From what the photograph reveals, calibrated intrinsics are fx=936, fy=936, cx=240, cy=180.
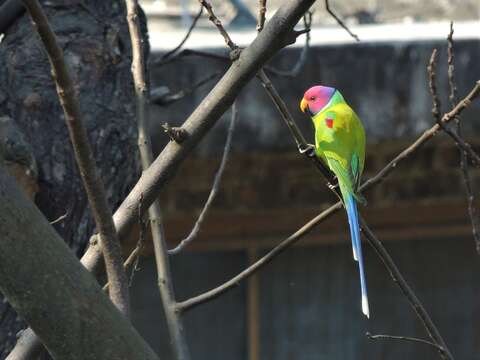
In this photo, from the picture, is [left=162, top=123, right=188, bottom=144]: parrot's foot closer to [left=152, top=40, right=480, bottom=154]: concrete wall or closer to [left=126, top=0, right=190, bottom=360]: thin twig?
[left=126, top=0, right=190, bottom=360]: thin twig

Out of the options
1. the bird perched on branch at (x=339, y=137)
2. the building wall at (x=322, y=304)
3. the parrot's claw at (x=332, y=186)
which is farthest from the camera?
the building wall at (x=322, y=304)

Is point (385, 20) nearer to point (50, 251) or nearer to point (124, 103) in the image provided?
point (124, 103)

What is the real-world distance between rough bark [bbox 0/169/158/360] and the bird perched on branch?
818 millimetres

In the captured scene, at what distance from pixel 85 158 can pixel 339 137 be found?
3.02ft

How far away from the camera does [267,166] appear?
2371 mm

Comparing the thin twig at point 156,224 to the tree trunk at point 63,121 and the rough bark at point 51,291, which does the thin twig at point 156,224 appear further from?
the rough bark at point 51,291

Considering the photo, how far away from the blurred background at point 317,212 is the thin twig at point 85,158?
1.24m

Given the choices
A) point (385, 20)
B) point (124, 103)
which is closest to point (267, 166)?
point (124, 103)

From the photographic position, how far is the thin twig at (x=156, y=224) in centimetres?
107

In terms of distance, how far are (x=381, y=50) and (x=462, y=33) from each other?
0.35 metres

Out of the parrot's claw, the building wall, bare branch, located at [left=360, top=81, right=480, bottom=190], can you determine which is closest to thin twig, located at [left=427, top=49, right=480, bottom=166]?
bare branch, located at [left=360, top=81, right=480, bottom=190]

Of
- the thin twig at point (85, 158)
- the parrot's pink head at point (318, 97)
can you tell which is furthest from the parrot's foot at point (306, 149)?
the parrot's pink head at point (318, 97)

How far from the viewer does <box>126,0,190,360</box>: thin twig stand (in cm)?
107

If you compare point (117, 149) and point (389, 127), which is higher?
point (389, 127)
